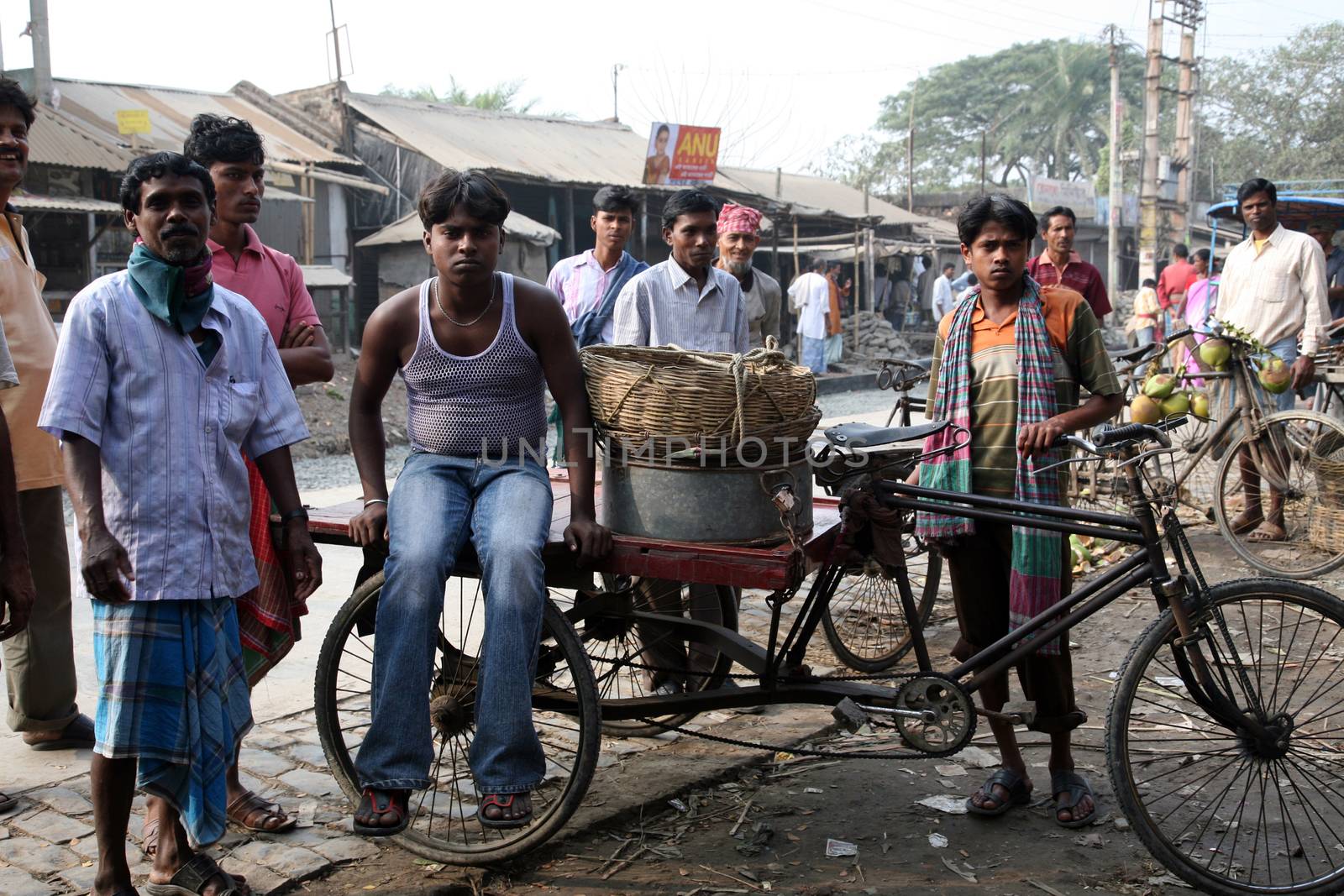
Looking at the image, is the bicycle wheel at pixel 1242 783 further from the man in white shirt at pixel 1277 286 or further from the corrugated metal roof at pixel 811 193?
the corrugated metal roof at pixel 811 193

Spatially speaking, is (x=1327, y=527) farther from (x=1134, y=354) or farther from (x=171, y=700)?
(x=171, y=700)

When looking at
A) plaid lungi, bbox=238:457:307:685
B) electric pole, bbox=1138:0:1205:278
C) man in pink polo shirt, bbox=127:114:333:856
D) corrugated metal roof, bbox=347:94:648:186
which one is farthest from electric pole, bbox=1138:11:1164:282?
plaid lungi, bbox=238:457:307:685

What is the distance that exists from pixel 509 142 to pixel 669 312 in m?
18.3

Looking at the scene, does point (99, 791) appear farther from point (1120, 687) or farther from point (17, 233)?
point (1120, 687)

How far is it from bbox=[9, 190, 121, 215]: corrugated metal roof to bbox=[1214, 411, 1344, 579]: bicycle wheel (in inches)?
467

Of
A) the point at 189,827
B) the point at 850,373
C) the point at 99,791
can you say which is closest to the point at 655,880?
the point at 189,827

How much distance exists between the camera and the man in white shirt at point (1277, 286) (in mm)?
7574

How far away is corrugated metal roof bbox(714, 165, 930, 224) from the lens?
84.0 feet

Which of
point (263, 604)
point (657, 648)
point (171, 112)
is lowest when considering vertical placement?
point (657, 648)

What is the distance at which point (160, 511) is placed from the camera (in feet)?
9.64

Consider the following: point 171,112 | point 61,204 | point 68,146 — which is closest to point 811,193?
point 171,112

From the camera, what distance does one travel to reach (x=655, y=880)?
337 centimetres

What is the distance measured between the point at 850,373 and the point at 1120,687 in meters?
18.0

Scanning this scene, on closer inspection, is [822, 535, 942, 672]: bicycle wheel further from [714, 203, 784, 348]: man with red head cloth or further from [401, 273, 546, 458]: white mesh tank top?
[401, 273, 546, 458]: white mesh tank top
